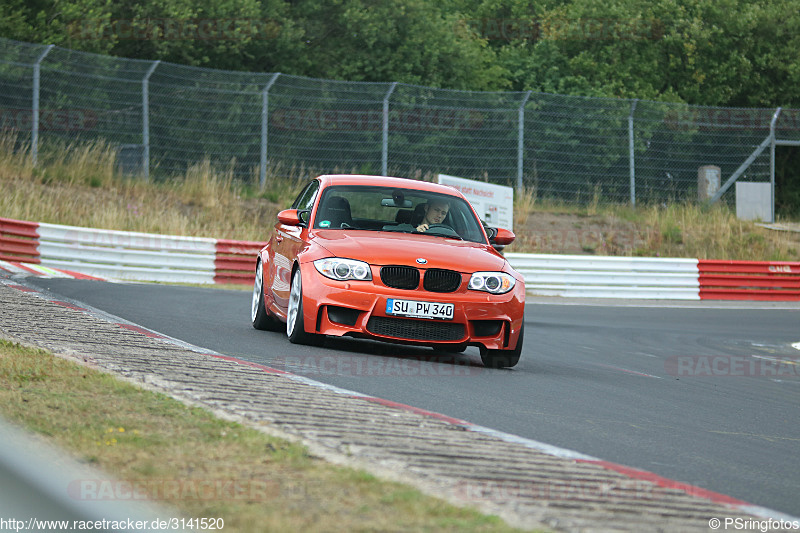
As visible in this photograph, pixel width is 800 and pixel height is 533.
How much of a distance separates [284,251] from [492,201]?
11.8m

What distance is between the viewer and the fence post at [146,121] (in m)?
24.5

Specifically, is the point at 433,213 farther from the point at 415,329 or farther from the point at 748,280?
the point at 748,280

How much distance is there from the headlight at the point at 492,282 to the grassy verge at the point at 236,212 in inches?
560

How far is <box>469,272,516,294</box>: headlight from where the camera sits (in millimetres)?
8891

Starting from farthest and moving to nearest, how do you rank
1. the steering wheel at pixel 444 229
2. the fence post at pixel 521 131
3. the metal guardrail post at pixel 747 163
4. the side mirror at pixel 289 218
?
the metal guardrail post at pixel 747 163
the fence post at pixel 521 131
the steering wheel at pixel 444 229
the side mirror at pixel 289 218

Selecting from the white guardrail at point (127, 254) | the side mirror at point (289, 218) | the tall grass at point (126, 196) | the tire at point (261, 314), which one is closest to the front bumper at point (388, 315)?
the side mirror at point (289, 218)

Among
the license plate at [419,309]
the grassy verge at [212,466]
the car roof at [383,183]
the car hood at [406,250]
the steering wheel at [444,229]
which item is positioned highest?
the car roof at [383,183]

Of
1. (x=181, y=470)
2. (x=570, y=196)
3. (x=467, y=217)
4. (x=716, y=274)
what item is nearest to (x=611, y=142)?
(x=570, y=196)

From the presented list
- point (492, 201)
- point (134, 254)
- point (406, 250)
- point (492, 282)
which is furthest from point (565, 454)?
point (492, 201)

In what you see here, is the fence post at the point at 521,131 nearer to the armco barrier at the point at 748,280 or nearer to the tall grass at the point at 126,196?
the tall grass at the point at 126,196

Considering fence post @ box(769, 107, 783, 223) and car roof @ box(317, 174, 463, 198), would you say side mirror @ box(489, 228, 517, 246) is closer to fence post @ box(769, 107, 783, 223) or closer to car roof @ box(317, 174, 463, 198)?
car roof @ box(317, 174, 463, 198)

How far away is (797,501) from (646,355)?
7424mm

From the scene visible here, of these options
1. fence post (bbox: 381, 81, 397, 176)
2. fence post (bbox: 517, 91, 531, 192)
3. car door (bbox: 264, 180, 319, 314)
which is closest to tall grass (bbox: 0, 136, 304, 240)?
fence post (bbox: 381, 81, 397, 176)

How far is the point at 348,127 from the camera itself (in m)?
25.7
